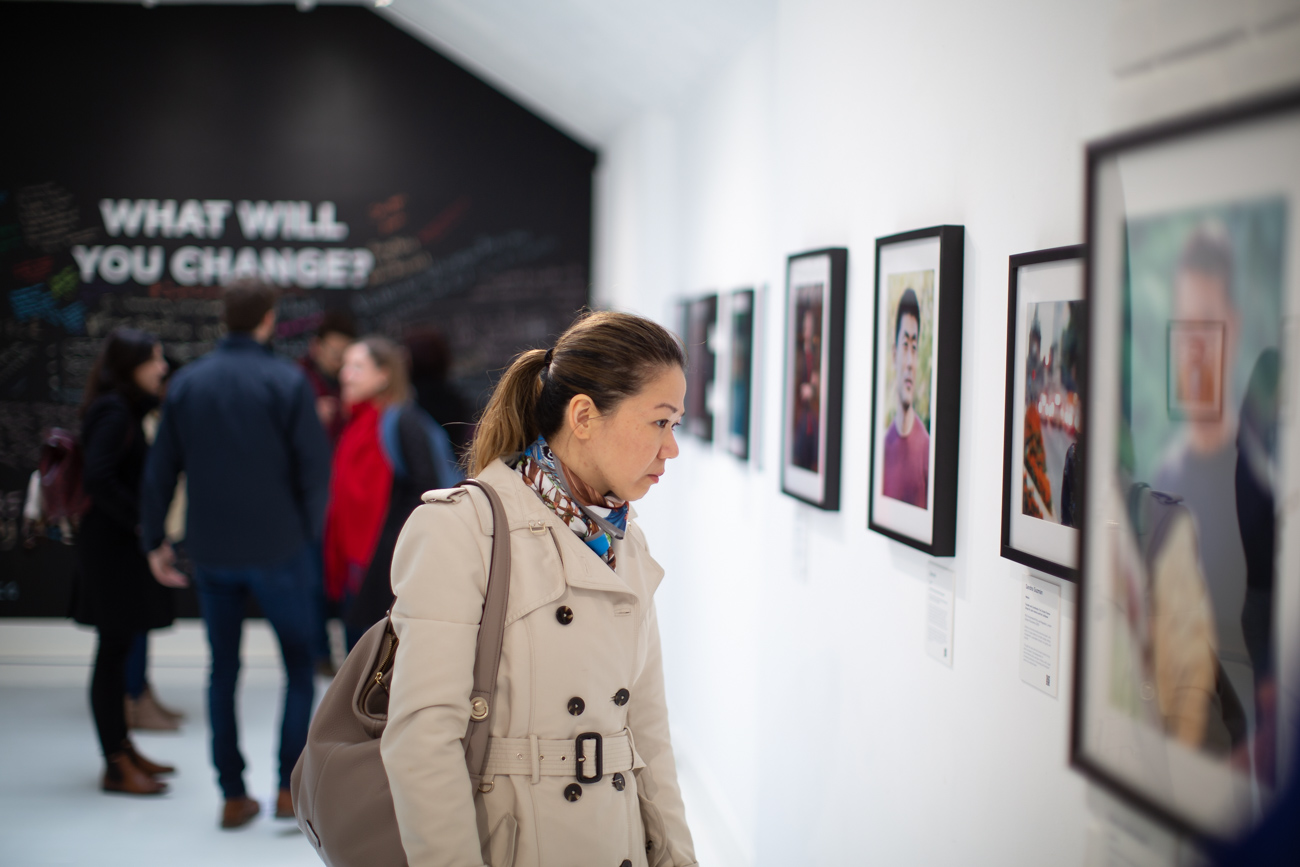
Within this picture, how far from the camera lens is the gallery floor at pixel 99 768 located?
3518 millimetres

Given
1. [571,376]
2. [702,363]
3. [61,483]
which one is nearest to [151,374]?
[61,483]

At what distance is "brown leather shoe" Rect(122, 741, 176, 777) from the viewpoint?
13.1ft

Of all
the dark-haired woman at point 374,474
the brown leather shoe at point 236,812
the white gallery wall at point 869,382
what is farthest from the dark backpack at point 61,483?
the white gallery wall at point 869,382

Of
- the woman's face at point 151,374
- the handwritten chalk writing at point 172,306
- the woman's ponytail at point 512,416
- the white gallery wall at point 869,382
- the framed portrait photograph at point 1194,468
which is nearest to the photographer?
the framed portrait photograph at point 1194,468

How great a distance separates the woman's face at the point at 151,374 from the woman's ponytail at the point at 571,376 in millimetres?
2741

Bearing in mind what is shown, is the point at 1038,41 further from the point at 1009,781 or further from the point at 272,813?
the point at 272,813

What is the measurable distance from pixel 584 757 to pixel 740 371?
214 cm

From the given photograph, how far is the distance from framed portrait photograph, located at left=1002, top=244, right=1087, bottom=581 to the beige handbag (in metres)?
0.73

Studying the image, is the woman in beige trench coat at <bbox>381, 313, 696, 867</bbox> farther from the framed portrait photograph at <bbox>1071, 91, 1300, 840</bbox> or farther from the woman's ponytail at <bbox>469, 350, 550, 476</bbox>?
the framed portrait photograph at <bbox>1071, 91, 1300, 840</bbox>

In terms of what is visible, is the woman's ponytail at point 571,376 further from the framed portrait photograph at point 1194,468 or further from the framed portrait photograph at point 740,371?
the framed portrait photograph at point 740,371

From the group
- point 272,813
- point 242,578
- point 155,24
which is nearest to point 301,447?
point 242,578

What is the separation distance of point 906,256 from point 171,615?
3.36m

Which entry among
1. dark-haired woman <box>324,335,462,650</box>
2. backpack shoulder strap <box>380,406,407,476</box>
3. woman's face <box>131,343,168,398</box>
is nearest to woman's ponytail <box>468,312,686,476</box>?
dark-haired woman <box>324,335,462,650</box>

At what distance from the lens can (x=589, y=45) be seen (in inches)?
181
